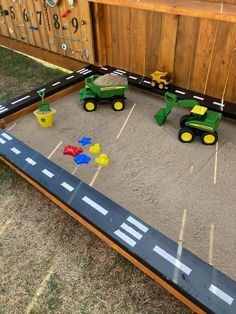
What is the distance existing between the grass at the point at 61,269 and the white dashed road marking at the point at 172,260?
0.16 meters

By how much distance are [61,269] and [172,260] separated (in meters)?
0.47

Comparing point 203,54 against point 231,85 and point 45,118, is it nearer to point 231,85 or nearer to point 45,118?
point 231,85

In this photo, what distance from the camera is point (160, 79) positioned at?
2.14 meters

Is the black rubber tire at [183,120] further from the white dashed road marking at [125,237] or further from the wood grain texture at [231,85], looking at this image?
the white dashed road marking at [125,237]

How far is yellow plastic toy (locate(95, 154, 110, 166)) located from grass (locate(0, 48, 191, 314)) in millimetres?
355

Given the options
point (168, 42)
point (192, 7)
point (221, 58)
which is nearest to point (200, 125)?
point (221, 58)

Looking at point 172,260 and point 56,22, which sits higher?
point 56,22

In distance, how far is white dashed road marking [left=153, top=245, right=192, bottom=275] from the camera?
1004 mm

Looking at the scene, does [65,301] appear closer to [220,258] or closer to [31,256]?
[31,256]

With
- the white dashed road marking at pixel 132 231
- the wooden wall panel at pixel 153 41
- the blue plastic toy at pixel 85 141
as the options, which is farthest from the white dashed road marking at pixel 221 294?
the wooden wall panel at pixel 153 41

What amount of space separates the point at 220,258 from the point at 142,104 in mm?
1311

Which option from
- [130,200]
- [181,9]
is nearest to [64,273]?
[130,200]

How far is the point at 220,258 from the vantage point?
1.14 meters

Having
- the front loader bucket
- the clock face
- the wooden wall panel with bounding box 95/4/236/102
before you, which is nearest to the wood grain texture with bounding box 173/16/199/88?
the wooden wall panel with bounding box 95/4/236/102
